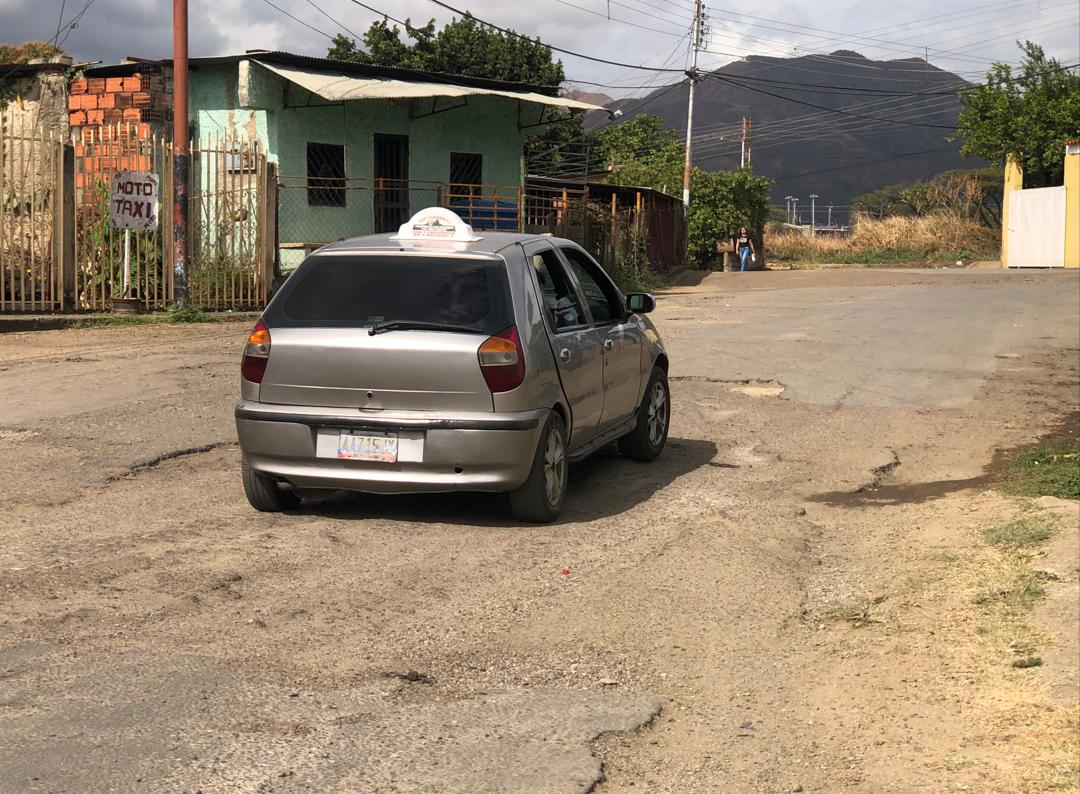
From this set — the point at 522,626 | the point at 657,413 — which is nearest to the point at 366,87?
the point at 657,413

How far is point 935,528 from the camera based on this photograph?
25.1ft

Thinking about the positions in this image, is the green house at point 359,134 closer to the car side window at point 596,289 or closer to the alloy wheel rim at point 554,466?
the car side window at point 596,289

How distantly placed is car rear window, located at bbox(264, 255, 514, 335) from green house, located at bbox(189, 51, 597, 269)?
1456 centimetres

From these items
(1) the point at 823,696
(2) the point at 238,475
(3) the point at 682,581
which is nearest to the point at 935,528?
(3) the point at 682,581

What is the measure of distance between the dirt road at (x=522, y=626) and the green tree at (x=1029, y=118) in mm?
41235

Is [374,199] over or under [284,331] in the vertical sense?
over

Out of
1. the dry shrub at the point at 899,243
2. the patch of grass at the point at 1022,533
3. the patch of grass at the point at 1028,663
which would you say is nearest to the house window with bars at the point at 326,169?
the patch of grass at the point at 1022,533

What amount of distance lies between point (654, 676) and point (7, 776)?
91.0 inches

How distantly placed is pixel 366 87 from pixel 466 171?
579cm

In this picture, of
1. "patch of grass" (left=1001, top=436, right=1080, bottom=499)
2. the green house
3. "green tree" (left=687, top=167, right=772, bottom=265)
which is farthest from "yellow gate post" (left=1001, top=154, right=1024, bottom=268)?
"patch of grass" (left=1001, top=436, right=1080, bottom=499)

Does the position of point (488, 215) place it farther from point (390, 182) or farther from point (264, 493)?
→ point (264, 493)

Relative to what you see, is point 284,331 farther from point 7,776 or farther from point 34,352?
point 34,352

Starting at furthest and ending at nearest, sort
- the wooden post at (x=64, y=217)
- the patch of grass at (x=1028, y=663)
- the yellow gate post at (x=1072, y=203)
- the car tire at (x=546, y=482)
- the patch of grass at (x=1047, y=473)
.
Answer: the yellow gate post at (x=1072, y=203) < the wooden post at (x=64, y=217) < the patch of grass at (x=1047, y=473) < the car tire at (x=546, y=482) < the patch of grass at (x=1028, y=663)

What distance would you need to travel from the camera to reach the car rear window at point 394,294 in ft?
22.7
